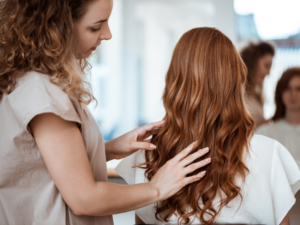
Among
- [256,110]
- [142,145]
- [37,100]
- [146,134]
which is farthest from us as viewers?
[256,110]

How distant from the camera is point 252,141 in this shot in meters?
1.01

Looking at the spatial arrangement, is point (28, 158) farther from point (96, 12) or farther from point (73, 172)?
point (96, 12)

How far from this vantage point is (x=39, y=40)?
27.4 inches

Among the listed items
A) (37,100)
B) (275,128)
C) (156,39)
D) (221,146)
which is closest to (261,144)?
(221,146)

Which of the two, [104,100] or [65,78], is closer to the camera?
[65,78]

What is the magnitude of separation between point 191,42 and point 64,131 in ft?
1.86

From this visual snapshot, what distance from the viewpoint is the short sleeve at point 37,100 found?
0.65m

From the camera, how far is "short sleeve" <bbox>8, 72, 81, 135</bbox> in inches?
25.6

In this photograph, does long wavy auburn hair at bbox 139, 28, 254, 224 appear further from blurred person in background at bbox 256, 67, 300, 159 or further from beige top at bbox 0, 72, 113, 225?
blurred person in background at bbox 256, 67, 300, 159

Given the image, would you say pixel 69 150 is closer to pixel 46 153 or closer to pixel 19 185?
pixel 46 153

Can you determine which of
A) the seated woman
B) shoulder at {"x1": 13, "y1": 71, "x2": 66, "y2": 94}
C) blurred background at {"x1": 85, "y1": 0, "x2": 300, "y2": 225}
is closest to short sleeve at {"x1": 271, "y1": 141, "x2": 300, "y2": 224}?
the seated woman

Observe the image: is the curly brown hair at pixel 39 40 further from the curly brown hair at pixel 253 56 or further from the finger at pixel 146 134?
the curly brown hair at pixel 253 56

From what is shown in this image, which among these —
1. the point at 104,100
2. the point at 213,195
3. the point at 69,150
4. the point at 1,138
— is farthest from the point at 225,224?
the point at 104,100

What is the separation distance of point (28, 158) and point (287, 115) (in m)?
2.46
